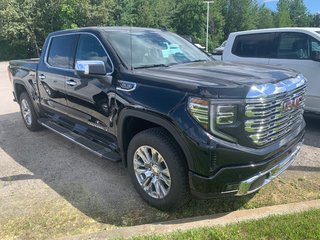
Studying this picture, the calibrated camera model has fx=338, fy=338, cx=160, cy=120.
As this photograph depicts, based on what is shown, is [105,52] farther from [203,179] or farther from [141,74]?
[203,179]

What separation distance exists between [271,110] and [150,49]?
184 centimetres

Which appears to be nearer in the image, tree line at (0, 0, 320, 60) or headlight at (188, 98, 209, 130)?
headlight at (188, 98, 209, 130)

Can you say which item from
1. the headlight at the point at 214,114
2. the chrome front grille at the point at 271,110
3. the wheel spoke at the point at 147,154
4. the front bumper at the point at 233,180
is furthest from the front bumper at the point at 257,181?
the wheel spoke at the point at 147,154

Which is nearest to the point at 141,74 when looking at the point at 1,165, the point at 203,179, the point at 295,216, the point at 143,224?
the point at 203,179

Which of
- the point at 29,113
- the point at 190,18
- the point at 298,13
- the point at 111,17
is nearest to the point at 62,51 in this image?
the point at 29,113

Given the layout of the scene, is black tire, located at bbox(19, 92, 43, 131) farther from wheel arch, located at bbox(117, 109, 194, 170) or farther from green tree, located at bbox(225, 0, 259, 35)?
green tree, located at bbox(225, 0, 259, 35)

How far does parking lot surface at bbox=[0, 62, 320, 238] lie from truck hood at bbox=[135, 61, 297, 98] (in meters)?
1.45

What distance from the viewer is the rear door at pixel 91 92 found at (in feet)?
12.9

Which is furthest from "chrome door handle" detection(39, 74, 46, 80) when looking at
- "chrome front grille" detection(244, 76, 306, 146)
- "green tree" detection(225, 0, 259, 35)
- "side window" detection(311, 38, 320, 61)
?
"green tree" detection(225, 0, 259, 35)

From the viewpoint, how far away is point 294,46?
6496mm

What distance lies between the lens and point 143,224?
11.1 feet

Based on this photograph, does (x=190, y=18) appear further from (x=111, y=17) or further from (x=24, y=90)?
(x=24, y=90)

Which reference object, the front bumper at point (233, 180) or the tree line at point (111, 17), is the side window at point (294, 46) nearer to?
the front bumper at point (233, 180)

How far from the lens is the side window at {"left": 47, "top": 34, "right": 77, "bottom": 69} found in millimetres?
4863
